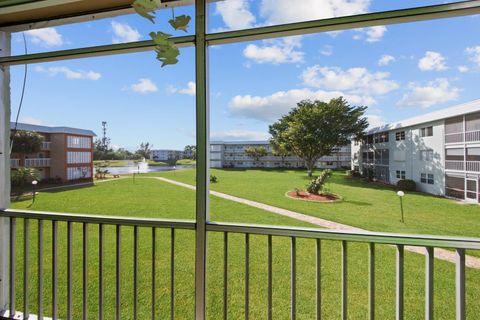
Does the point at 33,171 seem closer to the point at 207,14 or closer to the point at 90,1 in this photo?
the point at 90,1

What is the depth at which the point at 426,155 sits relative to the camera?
61.7 inches

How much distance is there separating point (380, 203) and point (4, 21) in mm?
3014

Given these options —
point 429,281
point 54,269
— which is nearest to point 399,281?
point 429,281

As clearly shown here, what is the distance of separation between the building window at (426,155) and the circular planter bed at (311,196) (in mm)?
617

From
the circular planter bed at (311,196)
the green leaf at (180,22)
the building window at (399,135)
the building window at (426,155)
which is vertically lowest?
the circular planter bed at (311,196)

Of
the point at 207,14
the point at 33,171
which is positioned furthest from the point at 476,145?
the point at 33,171

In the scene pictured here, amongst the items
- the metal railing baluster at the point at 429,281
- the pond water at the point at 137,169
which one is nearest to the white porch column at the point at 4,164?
the pond water at the point at 137,169

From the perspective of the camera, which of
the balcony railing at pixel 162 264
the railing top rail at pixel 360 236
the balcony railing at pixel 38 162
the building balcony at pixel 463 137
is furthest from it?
the balcony railing at pixel 38 162

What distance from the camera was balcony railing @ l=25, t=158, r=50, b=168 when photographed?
6.13 feet

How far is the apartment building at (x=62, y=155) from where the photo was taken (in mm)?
1846

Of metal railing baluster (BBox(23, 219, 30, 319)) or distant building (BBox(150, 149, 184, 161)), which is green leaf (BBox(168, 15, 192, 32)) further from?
metal railing baluster (BBox(23, 219, 30, 319))

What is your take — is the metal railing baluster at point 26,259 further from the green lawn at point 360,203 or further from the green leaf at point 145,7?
the green leaf at point 145,7

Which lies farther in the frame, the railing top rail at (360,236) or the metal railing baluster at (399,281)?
the metal railing baluster at (399,281)

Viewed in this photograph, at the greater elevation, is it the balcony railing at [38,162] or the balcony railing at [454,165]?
the balcony railing at [38,162]
